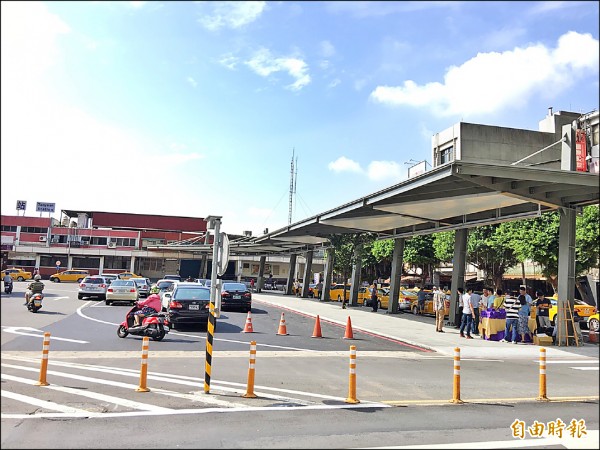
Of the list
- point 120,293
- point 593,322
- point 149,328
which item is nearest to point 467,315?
point 593,322

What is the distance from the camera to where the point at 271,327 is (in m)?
18.3

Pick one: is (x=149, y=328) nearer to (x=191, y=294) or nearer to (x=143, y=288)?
(x=191, y=294)

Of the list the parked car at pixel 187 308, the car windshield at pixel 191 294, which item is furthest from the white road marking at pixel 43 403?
the car windshield at pixel 191 294

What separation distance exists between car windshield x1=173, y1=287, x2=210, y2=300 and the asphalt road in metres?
3.20

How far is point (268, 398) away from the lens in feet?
25.3

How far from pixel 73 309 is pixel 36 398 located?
16832mm

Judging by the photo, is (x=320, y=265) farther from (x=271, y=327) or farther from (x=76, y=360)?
(x=76, y=360)

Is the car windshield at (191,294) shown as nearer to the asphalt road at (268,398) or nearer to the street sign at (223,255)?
the asphalt road at (268,398)

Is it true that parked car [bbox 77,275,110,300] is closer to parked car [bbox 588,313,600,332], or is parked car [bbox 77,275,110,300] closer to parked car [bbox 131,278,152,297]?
parked car [bbox 131,278,152,297]

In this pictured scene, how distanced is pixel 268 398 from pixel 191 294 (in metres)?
9.96

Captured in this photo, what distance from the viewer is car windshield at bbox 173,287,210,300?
16802 millimetres

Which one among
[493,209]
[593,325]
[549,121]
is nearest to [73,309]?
[493,209]

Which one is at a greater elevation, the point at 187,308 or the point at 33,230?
the point at 33,230

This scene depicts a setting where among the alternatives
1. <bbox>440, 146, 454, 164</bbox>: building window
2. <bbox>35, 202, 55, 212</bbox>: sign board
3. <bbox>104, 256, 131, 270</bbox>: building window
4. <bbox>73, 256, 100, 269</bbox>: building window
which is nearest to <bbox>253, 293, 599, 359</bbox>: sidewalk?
<bbox>440, 146, 454, 164</bbox>: building window
